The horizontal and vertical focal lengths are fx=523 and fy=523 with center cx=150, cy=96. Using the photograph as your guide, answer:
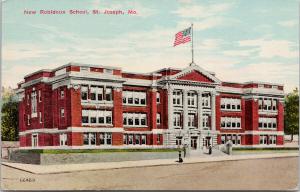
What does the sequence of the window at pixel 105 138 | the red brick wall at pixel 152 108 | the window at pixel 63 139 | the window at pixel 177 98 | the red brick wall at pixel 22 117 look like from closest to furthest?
the red brick wall at pixel 22 117 < the window at pixel 63 139 < the window at pixel 105 138 < the red brick wall at pixel 152 108 < the window at pixel 177 98

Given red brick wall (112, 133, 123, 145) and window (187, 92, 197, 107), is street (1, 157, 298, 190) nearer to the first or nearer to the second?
red brick wall (112, 133, 123, 145)

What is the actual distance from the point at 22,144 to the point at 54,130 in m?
1.61

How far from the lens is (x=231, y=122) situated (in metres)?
26.3

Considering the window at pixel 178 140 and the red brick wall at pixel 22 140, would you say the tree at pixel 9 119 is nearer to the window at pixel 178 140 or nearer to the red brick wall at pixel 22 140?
the red brick wall at pixel 22 140

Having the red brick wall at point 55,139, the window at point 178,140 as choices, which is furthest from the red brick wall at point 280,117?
the red brick wall at point 55,139

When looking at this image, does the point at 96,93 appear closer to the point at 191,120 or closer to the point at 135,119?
the point at 135,119

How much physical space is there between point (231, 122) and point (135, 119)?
4.97 meters

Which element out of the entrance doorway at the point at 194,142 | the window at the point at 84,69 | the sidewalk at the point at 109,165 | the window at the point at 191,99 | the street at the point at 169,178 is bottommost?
the street at the point at 169,178

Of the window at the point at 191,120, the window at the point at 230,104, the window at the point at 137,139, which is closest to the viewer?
the window at the point at 137,139

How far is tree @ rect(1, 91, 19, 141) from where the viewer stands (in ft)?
74.6

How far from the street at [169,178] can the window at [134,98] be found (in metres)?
5.25

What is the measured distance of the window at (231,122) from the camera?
84.8 feet

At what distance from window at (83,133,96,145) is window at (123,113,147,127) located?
1.79 m

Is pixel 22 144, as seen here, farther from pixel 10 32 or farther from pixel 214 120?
pixel 214 120
